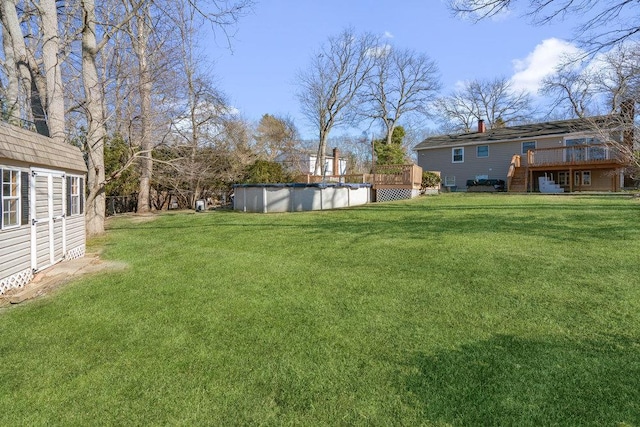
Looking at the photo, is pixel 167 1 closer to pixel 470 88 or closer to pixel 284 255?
pixel 284 255

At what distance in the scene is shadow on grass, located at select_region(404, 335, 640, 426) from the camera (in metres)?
2.22

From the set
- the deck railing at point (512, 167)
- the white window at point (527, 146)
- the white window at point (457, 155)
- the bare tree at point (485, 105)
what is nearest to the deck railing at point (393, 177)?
the deck railing at point (512, 167)

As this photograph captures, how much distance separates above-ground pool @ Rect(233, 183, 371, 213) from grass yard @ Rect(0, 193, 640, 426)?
8.67 m

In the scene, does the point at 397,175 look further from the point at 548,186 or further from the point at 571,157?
the point at 571,157

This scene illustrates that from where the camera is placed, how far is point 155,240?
9.25 meters

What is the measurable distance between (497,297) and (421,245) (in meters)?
2.69

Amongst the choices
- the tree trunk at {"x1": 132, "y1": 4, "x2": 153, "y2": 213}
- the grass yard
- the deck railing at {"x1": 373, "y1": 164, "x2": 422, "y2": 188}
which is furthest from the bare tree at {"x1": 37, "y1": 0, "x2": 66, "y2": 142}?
the deck railing at {"x1": 373, "y1": 164, "x2": 422, "y2": 188}

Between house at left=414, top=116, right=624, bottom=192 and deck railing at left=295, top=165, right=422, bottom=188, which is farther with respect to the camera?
house at left=414, top=116, right=624, bottom=192

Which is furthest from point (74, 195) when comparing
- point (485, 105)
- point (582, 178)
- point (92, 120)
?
point (485, 105)

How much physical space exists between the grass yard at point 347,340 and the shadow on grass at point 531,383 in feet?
0.04

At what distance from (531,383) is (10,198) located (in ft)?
22.8

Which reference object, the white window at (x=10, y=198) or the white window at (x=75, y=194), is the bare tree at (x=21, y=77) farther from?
the white window at (x=10, y=198)

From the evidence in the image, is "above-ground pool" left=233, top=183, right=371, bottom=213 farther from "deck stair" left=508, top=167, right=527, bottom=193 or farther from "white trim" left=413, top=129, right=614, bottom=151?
"white trim" left=413, top=129, right=614, bottom=151

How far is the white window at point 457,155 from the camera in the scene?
25.5 metres
